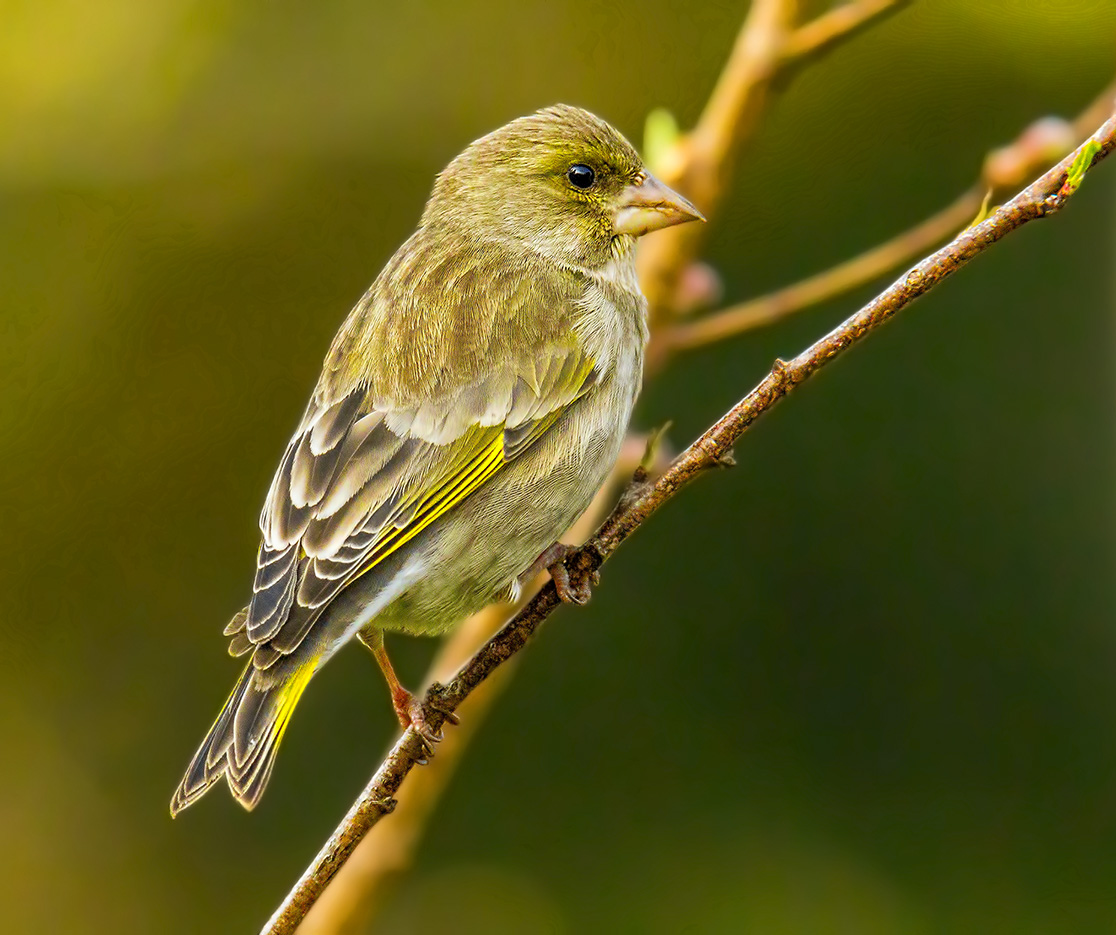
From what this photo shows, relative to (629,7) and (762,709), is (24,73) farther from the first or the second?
(762,709)

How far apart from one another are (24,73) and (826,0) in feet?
10.9

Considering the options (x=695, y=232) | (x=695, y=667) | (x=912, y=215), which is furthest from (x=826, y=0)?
(x=695, y=667)

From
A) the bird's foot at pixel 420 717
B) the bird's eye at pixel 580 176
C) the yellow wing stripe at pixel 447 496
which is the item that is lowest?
the bird's foot at pixel 420 717

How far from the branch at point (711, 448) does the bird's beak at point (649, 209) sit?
1060 millimetres

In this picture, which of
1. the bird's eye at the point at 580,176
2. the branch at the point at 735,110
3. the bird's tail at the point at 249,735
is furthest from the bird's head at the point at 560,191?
the bird's tail at the point at 249,735

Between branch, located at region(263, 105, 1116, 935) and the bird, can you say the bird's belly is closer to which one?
the bird

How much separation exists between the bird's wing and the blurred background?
7.09 ft

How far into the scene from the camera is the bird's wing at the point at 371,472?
3021mm

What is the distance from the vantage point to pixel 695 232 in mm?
3674

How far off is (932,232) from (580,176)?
1.02 metres

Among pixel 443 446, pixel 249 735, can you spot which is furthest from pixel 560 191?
pixel 249 735

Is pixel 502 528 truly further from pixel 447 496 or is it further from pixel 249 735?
pixel 249 735

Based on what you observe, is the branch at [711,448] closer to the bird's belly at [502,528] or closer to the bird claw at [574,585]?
the bird claw at [574,585]

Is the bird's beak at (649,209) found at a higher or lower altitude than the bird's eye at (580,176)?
lower
